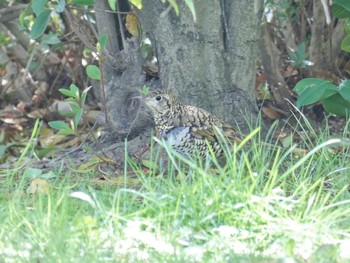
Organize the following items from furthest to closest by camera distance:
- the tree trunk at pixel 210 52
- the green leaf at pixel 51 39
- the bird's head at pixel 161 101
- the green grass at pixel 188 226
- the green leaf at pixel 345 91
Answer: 1. the green leaf at pixel 51 39
2. the tree trunk at pixel 210 52
3. the bird's head at pixel 161 101
4. the green leaf at pixel 345 91
5. the green grass at pixel 188 226

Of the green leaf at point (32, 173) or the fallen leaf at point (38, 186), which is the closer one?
the fallen leaf at point (38, 186)

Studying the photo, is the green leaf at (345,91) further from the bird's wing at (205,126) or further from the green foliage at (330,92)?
the bird's wing at (205,126)

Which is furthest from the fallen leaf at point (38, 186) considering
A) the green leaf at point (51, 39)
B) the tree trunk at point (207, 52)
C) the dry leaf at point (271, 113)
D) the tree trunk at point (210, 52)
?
the dry leaf at point (271, 113)

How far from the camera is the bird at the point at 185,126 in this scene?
5637mm

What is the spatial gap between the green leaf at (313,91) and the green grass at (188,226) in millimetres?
1039

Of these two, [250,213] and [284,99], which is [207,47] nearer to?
[284,99]

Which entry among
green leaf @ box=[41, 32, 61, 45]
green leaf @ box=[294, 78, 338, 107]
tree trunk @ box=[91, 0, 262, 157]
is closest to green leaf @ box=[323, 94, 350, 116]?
green leaf @ box=[294, 78, 338, 107]

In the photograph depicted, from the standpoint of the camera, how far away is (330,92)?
5715mm

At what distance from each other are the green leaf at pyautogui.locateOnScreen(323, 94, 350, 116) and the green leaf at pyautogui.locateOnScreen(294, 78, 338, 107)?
0.16 m

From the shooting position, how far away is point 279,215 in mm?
4262

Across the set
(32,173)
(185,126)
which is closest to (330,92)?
(185,126)

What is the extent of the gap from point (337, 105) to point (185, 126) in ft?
3.43

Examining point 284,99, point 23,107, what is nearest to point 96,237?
point 284,99

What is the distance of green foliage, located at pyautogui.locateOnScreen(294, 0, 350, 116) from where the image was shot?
5609 millimetres
